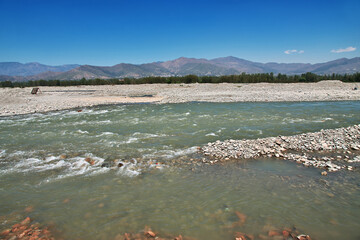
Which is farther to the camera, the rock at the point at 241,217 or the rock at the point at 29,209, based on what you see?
the rock at the point at 29,209

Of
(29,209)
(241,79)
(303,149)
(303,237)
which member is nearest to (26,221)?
(29,209)

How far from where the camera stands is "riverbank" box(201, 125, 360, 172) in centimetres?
775

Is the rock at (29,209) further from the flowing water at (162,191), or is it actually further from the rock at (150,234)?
the rock at (150,234)

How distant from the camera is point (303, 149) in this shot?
8797 mm

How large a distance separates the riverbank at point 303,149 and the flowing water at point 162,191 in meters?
0.55

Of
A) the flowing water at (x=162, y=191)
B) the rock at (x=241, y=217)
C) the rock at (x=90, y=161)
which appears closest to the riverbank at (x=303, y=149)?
the flowing water at (x=162, y=191)

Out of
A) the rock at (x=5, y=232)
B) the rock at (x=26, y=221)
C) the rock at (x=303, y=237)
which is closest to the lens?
the rock at (x=303, y=237)

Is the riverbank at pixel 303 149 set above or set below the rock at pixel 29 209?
above

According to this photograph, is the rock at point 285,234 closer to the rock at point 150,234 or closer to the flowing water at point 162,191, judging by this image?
the flowing water at point 162,191

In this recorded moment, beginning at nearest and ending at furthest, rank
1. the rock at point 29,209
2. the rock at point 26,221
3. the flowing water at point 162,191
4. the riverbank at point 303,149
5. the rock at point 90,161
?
the flowing water at point 162,191
the rock at point 26,221
the rock at point 29,209
the riverbank at point 303,149
the rock at point 90,161

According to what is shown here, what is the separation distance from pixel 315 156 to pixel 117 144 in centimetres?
852

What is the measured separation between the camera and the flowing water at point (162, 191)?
4699mm

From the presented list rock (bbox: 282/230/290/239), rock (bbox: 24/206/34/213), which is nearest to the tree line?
rock (bbox: 24/206/34/213)

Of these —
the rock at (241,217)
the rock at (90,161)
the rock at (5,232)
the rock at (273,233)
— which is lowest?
the rock at (5,232)
